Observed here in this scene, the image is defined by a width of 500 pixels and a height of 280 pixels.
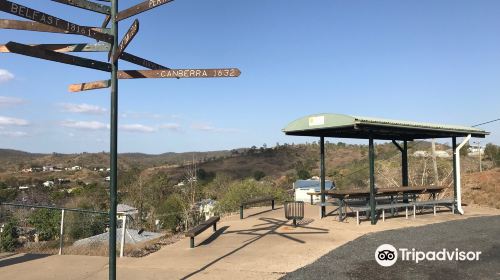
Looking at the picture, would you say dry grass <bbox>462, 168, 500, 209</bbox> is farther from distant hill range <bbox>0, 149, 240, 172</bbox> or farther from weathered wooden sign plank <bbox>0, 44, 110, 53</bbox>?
distant hill range <bbox>0, 149, 240, 172</bbox>

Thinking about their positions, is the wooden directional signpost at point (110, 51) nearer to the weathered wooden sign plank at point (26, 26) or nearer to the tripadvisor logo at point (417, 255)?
the weathered wooden sign plank at point (26, 26)

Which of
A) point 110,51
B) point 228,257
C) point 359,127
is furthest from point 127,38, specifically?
point 359,127

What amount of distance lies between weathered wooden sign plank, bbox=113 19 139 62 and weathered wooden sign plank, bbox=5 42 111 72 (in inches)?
7.4

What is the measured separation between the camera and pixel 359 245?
27.0ft

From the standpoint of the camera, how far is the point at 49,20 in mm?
4246

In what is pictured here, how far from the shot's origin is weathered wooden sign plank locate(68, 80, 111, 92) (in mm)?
5155

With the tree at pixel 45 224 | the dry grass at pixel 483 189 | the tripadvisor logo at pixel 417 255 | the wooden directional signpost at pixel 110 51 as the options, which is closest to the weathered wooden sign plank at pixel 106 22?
the wooden directional signpost at pixel 110 51

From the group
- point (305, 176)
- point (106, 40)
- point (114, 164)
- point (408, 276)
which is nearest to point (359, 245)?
point (408, 276)

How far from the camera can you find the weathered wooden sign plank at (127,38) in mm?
4500

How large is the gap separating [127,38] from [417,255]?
18.4ft

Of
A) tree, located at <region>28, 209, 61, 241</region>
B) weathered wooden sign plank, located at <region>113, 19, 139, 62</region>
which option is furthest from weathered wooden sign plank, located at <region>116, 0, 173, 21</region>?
tree, located at <region>28, 209, 61, 241</region>

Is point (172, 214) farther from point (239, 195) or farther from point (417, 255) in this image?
point (417, 255)

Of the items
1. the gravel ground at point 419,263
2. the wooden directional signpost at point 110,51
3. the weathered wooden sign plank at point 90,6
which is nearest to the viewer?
the wooden directional signpost at point 110,51

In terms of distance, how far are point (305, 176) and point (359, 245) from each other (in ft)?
120
